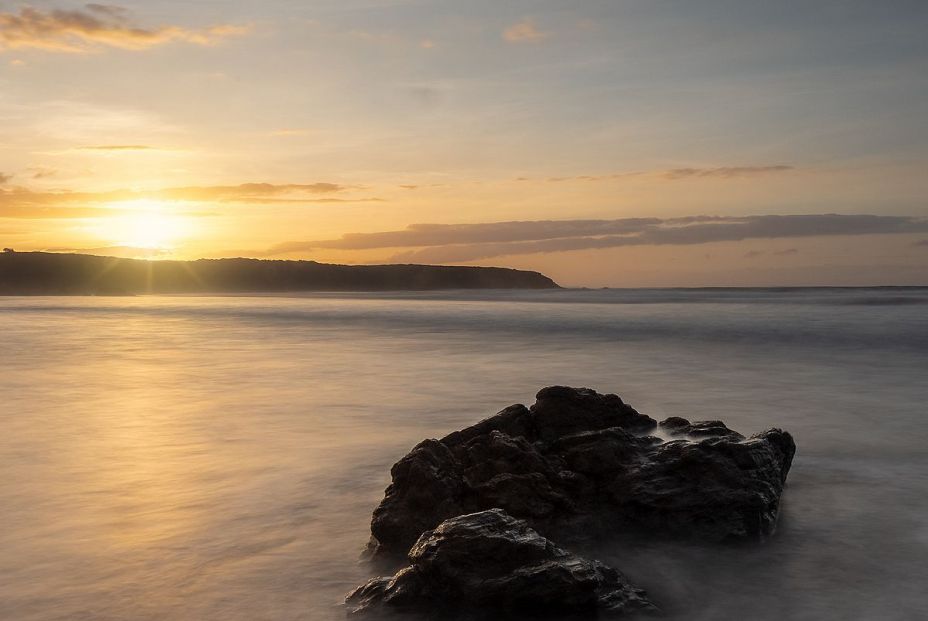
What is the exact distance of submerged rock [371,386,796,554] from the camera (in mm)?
6055

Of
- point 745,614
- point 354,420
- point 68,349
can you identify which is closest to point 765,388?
point 354,420

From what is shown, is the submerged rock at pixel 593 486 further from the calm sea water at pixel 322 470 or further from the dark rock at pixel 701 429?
the dark rock at pixel 701 429

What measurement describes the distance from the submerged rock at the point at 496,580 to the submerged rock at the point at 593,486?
887 millimetres

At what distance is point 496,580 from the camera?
4.75 m

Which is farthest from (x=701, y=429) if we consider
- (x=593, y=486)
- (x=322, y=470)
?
(x=322, y=470)

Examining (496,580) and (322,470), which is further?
(322,470)

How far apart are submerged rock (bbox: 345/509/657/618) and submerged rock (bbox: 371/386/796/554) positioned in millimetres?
887

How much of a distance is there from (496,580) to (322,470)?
3831mm

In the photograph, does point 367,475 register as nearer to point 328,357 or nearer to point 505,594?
point 505,594

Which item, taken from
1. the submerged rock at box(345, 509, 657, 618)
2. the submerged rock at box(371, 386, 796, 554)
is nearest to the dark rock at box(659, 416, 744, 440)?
the submerged rock at box(371, 386, 796, 554)

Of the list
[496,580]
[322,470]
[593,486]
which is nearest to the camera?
[496,580]

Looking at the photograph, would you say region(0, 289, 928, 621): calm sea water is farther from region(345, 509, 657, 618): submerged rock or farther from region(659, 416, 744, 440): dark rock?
region(659, 416, 744, 440): dark rock

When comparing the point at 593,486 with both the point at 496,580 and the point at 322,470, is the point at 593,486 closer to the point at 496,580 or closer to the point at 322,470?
the point at 496,580

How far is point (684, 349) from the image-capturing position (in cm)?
2462
